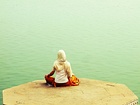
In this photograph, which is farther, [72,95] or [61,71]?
[61,71]

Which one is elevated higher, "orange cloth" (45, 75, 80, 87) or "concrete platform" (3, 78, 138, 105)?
"orange cloth" (45, 75, 80, 87)

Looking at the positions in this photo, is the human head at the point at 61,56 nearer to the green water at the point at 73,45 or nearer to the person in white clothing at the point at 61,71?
the person in white clothing at the point at 61,71

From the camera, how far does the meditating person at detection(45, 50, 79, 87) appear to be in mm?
8630

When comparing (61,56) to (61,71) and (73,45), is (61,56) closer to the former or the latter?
(61,71)

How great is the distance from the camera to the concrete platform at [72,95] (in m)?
7.64

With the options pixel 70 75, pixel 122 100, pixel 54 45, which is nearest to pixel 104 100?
pixel 122 100

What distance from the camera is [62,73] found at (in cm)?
867

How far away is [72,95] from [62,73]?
832 mm

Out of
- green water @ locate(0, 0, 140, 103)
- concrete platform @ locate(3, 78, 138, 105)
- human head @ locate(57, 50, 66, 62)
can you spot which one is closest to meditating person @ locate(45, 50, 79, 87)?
human head @ locate(57, 50, 66, 62)

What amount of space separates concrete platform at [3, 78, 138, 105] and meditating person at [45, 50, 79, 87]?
0.16 meters

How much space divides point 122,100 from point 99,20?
2000 cm

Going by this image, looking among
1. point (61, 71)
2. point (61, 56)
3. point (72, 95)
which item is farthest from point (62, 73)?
point (72, 95)

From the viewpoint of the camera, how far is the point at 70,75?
8.82 m

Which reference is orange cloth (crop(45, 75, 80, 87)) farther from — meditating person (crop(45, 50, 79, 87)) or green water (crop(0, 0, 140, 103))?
green water (crop(0, 0, 140, 103))
